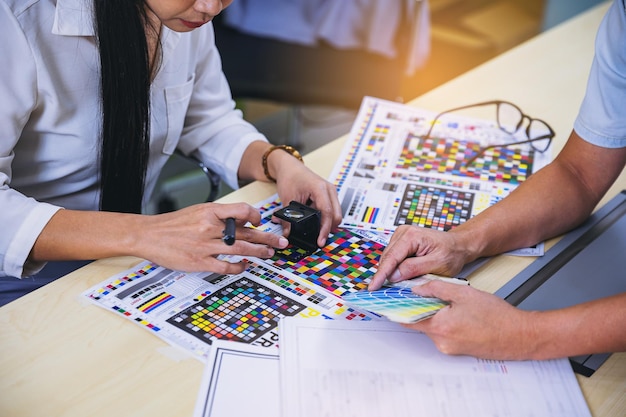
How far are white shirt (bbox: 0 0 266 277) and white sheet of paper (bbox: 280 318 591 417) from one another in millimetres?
479

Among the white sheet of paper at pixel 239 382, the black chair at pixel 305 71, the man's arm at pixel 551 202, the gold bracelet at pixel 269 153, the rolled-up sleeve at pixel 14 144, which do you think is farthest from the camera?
the black chair at pixel 305 71

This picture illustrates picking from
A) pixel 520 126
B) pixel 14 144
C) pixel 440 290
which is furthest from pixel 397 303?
pixel 520 126

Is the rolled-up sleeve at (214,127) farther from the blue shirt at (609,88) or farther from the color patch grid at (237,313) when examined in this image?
the blue shirt at (609,88)

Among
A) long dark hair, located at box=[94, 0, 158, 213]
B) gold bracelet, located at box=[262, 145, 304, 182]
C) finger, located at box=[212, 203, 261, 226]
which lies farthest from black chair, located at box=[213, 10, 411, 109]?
finger, located at box=[212, 203, 261, 226]

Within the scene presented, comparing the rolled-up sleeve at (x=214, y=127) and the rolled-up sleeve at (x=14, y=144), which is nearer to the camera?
the rolled-up sleeve at (x=14, y=144)

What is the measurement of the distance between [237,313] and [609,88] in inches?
29.7

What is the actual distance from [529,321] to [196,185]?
5.34ft

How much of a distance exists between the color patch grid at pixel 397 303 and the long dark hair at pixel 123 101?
20.3 inches

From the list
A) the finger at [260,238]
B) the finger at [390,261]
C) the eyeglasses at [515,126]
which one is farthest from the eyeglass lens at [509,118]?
the finger at [260,238]

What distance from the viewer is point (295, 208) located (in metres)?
1.27

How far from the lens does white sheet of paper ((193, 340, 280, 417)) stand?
90cm

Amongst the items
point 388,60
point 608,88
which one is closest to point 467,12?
point 388,60

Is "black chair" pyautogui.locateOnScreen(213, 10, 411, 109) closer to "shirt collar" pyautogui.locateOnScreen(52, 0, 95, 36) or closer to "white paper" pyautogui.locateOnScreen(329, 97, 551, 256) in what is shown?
"white paper" pyautogui.locateOnScreen(329, 97, 551, 256)

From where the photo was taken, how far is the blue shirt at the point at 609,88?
1.26 metres
